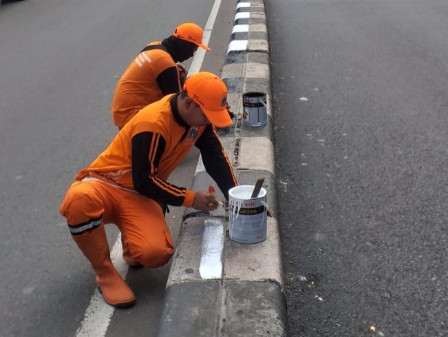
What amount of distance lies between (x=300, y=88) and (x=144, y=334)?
15.7ft

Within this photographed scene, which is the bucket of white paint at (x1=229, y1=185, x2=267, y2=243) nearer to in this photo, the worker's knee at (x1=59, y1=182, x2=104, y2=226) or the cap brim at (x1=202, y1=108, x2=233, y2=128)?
the cap brim at (x1=202, y1=108, x2=233, y2=128)

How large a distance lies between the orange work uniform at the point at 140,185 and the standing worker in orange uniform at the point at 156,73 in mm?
1449

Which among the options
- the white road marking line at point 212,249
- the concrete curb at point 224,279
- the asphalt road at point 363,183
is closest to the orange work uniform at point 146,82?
the concrete curb at point 224,279

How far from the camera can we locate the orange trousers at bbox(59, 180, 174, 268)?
11.5 feet

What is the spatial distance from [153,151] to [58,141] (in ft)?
9.92

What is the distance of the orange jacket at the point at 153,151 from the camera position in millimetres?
3537

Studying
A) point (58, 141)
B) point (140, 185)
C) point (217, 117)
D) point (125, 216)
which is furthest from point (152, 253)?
point (58, 141)

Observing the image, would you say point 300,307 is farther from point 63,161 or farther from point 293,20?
point 293,20

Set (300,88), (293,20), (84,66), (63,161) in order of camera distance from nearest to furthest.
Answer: (63,161), (300,88), (84,66), (293,20)

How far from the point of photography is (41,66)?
9.56 metres

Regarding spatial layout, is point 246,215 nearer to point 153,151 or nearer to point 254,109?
point 153,151

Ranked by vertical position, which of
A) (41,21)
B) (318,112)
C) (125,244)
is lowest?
(41,21)

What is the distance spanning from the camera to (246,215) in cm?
363

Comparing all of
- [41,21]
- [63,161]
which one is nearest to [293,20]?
[41,21]
